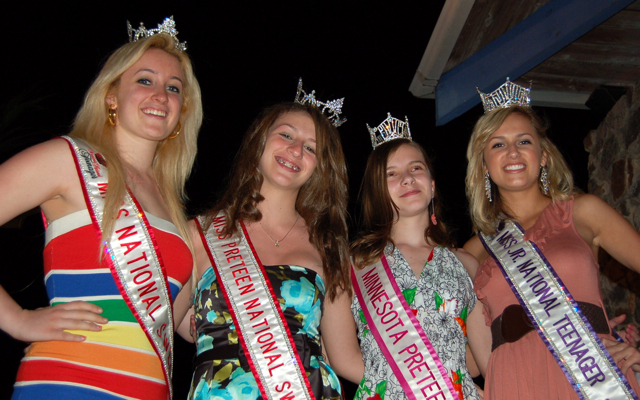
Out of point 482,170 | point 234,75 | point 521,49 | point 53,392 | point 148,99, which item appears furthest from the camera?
point 234,75

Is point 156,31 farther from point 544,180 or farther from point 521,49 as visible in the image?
point 521,49

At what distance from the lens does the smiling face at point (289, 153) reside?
206 cm

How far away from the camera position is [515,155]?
7.15 feet

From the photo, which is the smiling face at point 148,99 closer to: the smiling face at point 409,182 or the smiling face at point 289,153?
the smiling face at point 289,153

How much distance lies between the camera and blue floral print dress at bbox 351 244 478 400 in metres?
1.91

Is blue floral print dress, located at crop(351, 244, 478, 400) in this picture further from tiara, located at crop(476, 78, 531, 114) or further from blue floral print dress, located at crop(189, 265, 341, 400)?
tiara, located at crop(476, 78, 531, 114)

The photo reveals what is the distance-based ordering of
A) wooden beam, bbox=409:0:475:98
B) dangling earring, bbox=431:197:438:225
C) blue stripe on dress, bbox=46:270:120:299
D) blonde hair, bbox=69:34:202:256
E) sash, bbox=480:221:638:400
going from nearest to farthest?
blue stripe on dress, bbox=46:270:120:299
blonde hair, bbox=69:34:202:256
sash, bbox=480:221:638:400
dangling earring, bbox=431:197:438:225
wooden beam, bbox=409:0:475:98

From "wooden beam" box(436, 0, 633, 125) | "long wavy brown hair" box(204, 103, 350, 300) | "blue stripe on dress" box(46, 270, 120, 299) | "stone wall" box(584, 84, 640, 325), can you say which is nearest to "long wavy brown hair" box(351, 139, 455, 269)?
"long wavy brown hair" box(204, 103, 350, 300)

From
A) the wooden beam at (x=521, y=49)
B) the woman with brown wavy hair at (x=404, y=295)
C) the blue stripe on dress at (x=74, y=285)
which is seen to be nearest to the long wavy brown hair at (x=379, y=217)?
the woman with brown wavy hair at (x=404, y=295)

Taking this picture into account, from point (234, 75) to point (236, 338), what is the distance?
2958 mm

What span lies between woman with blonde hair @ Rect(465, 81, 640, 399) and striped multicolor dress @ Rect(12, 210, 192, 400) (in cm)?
128

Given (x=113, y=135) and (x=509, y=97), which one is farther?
(x=509, y=97)

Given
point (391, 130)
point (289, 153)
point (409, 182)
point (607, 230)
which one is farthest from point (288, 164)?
point (607, 230)

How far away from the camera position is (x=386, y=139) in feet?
8.07
